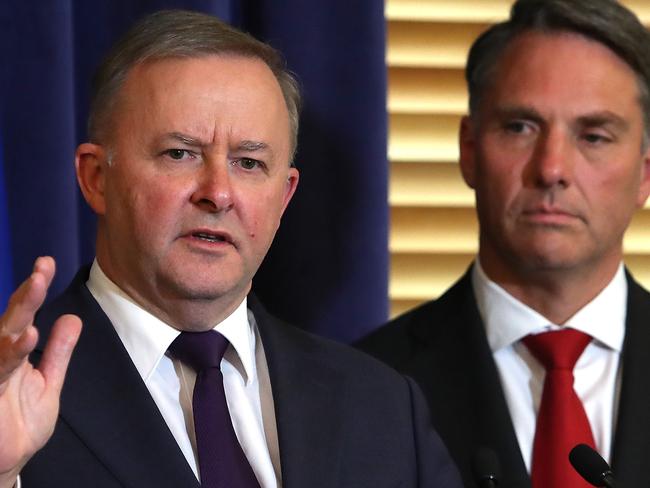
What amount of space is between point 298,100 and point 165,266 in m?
0.41

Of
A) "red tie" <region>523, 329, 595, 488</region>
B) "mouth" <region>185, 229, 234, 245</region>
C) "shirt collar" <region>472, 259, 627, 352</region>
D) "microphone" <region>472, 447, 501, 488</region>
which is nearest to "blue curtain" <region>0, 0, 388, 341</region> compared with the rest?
"shirt collar" <region>472, 259, 627, 352</region>

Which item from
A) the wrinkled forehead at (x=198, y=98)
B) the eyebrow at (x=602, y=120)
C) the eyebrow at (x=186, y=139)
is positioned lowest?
the eyebrow at (x=602, y=120)

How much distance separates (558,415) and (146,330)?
79 centimetres

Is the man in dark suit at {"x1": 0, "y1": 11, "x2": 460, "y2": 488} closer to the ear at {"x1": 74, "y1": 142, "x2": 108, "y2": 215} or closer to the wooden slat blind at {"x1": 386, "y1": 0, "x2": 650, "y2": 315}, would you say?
the ear at {"x1": 74, "y1": 142, "x2": 108, "y2": 215}

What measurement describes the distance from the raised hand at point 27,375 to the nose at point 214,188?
39 centimetres

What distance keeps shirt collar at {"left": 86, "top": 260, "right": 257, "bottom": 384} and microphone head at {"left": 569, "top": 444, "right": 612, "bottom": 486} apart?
494 millimetres

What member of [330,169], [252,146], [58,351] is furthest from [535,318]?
[58,351]

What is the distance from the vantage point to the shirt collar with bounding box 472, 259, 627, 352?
107 inches

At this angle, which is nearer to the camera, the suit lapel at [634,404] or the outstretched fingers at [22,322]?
the outstretched fingers at [22,322]

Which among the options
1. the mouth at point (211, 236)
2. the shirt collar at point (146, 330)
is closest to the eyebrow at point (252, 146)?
the mouth at point (211, 236)

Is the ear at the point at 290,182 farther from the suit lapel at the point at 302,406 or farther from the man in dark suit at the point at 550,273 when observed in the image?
the man in dark suit at the point at 550,273

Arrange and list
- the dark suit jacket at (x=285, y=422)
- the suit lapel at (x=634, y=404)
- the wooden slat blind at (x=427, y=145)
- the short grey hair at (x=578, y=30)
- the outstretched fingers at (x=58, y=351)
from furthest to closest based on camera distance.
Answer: the wooden slat blind at (x=427, y=145), the short grey hair at (x=578, y=30), the suit lapel at (x=634, y=404), the dark suit jacket at (x=285, y=422), the outstretched fingers at (x=58, y=351)

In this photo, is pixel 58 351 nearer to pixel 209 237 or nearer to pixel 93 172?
pixel 209 237

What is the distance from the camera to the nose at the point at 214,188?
84.7 inches
